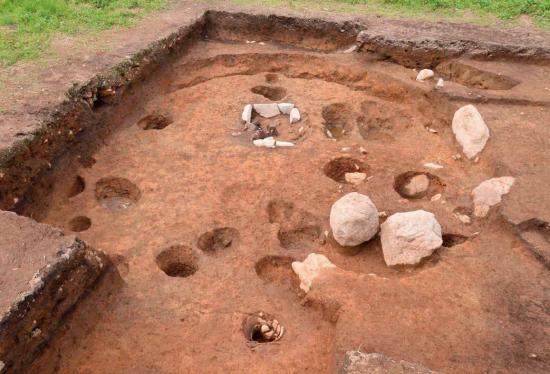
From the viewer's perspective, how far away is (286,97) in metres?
6.98

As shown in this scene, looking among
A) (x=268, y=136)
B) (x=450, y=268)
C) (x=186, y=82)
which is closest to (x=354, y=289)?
(x=450, y=268)

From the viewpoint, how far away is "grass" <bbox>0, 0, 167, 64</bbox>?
22.1ft

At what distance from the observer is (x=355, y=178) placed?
5.56 metres

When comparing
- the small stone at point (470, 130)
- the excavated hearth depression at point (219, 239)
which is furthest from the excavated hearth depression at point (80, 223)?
the small stone at point (470, 130)

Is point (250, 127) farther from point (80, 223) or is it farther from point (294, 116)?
point (80, 223)

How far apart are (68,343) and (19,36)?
485 centimetres

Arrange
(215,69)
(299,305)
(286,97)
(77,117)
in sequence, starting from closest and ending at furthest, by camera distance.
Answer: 1. (299,305)
2. (77,117)
3. (286,97)
4. (215,69)

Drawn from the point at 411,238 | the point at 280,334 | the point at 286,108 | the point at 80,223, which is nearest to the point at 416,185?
the point at 411,238

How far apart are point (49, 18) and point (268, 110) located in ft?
11.8

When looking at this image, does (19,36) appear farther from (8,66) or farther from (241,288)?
(241,288)

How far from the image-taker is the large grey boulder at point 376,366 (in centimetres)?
294

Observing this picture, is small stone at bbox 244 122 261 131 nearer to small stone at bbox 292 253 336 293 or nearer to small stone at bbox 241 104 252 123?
small stone at bbox 241 104 252 123

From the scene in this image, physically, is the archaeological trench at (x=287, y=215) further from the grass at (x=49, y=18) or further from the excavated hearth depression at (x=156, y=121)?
the grass at (x=49, y=18)

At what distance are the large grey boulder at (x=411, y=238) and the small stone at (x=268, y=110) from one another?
2.71 m
